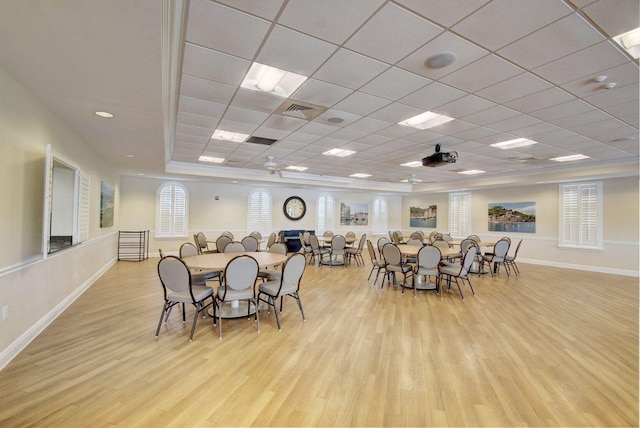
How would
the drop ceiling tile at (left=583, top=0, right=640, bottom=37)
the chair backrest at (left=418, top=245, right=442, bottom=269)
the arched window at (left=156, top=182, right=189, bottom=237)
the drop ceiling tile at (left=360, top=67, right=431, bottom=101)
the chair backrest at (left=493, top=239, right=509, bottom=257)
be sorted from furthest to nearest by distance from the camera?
the arched window at (left=156, top=182, right=189, bottom=237)
the chair backrest at (left=493, top=239, right=509, bottom=257)
the chair backrest at (left=418, top=245, right=442, bottom=269)
the drop ceiling tile at (left=360, top=67, right=431, bottom=101)
the drop ceiling tile at (left=583, top=0, right=640, bottom=37)

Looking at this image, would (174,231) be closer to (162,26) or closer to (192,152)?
(192,152)

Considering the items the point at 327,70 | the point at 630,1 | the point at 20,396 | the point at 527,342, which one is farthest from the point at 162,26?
the point at 527,342

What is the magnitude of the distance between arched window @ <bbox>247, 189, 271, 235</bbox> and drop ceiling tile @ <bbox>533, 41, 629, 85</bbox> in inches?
363

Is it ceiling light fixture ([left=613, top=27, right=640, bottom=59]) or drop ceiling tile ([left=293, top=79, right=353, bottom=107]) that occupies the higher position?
ceiling light fixture ([left=613, top=27, right=640, bottom=59])

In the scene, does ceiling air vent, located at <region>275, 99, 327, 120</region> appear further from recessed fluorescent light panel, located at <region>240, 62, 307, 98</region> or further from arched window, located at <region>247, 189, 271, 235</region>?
arched window, located at <region>247, 189, 271, 235</region>

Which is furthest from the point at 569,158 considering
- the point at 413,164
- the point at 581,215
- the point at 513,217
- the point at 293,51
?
the point at 293,51

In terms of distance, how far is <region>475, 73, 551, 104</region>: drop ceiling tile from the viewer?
3053mm

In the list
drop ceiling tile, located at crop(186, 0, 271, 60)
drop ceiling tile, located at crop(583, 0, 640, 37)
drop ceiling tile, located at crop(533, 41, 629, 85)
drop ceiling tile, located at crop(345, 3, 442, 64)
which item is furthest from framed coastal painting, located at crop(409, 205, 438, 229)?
drop ceiling tile, located at crop(186, 0, 271, 60)

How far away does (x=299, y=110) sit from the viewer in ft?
13.2

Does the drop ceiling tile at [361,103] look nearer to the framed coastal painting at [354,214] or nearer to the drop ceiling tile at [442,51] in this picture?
the drop ceiling tile at [442,51]

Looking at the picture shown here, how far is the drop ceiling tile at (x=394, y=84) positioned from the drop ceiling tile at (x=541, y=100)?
1449 mm

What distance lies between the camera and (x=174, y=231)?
9430 mm

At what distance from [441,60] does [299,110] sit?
1.99 meters

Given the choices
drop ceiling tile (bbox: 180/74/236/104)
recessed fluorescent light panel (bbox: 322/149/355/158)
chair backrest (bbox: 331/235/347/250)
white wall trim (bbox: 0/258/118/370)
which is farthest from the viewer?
chair backrest (bbox: 331/235/347/250)
